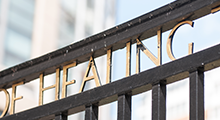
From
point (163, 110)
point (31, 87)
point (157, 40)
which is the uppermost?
point (31, 87)

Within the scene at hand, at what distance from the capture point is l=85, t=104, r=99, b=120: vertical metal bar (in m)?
2.86

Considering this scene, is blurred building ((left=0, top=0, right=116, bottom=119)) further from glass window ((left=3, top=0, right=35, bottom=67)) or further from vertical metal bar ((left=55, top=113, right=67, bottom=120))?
vertical metal bar ((left=55, top=113, right=67, bottom=120))

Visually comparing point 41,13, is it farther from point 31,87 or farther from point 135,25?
point 135,25

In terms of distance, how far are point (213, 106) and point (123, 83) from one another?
193ft

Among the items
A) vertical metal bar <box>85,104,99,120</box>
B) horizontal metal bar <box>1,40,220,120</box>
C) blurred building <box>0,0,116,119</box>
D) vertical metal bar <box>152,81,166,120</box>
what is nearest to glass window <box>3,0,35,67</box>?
blurred building <box>0,0,116,119</box>

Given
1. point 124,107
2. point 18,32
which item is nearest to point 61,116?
point 124,107

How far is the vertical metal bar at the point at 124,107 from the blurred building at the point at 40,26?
16950 mm

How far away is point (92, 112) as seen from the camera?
289 cm

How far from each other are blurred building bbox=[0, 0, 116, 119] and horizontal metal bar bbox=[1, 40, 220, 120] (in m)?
16.5

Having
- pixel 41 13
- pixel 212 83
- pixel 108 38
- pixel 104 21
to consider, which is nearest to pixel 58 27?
pixel 41 13

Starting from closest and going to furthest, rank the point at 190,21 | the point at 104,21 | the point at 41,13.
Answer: the point at 190,21
the point at 41,13
the point at 104,21

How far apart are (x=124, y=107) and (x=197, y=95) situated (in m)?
0.49

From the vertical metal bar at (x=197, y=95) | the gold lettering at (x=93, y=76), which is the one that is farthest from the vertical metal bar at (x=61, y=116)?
the vertical metal bar at (x=197, y=95)

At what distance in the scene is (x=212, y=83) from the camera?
59.6 meters
